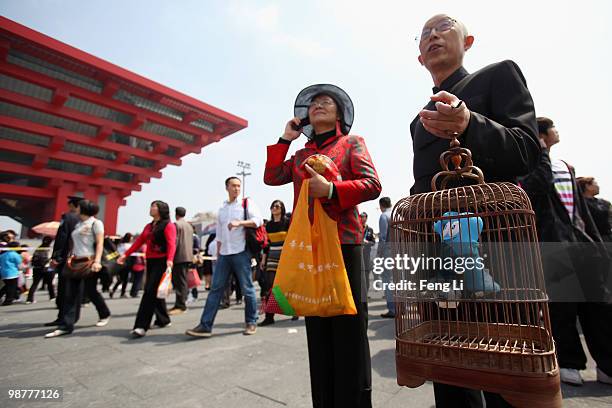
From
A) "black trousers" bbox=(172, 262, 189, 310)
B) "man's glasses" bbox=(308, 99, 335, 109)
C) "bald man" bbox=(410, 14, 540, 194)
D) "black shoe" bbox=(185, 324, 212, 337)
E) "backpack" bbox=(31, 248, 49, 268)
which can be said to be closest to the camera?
"bald man" bbox=(410, 14, 540, 194)

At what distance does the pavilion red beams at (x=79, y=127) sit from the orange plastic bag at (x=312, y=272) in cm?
2293

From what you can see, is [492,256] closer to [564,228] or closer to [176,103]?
[564,228]

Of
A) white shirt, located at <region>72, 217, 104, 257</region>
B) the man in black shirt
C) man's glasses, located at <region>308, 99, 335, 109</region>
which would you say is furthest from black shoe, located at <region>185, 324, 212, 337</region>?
man's glasses, located at <region>308, 99, 335, 109</region>

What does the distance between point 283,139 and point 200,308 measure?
217 inches

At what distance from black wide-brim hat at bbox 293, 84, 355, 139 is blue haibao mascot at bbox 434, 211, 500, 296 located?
0.97 metres

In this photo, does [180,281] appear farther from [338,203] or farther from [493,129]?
[493,129]

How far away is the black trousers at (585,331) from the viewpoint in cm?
217

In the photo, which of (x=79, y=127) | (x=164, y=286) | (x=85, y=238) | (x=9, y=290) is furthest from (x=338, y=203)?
(x=79, y=127)

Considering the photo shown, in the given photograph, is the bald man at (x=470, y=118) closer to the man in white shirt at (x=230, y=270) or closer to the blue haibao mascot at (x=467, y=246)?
the blue haibao mascot at (x=467, y=246)

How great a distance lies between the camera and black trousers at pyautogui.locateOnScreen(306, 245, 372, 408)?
1.39 metres

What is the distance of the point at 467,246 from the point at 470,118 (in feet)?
1.37

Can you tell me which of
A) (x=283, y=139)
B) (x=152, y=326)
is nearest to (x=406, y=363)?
(x=283, y=139)

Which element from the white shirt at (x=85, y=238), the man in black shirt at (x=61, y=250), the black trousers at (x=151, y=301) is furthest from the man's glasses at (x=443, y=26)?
the man in black shirt at (x=61, y=250)

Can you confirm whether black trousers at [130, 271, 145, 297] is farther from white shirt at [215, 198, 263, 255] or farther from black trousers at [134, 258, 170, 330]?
white shirt at [215, 198, 263, 255]
